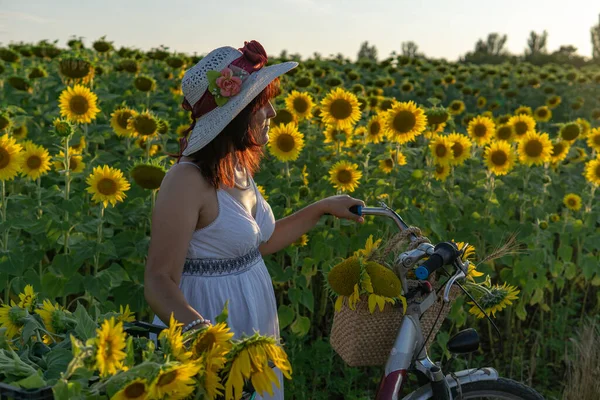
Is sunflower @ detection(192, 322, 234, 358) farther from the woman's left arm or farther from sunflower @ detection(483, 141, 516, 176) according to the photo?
sunflower @ detection(483, 141, 516, 176)

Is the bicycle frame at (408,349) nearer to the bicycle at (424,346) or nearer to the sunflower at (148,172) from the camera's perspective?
the bicycle at (424,346)

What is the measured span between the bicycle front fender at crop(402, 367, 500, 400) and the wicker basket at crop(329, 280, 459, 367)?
146 millimetres

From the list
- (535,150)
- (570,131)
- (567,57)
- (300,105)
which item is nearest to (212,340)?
(300,105)

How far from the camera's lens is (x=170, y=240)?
2221 millimetres

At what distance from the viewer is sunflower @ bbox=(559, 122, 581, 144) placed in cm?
576

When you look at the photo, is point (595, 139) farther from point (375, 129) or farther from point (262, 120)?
point (262, 120)

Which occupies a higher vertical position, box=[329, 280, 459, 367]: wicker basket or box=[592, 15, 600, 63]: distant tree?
box=[592, 15, 600, 63]: distant tree

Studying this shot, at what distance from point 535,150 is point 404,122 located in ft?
3.42

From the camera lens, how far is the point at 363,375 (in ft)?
14.3

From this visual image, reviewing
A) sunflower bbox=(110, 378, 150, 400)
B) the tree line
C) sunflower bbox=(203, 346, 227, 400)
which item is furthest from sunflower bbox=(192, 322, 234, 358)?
the tree line

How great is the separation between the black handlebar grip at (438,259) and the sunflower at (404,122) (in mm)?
2606

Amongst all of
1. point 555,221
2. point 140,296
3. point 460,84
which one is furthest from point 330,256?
point 460,84

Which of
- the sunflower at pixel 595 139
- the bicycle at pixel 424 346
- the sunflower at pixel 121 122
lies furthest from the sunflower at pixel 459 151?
the bicycle at pixel 424 346

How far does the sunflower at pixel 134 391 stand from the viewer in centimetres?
133
